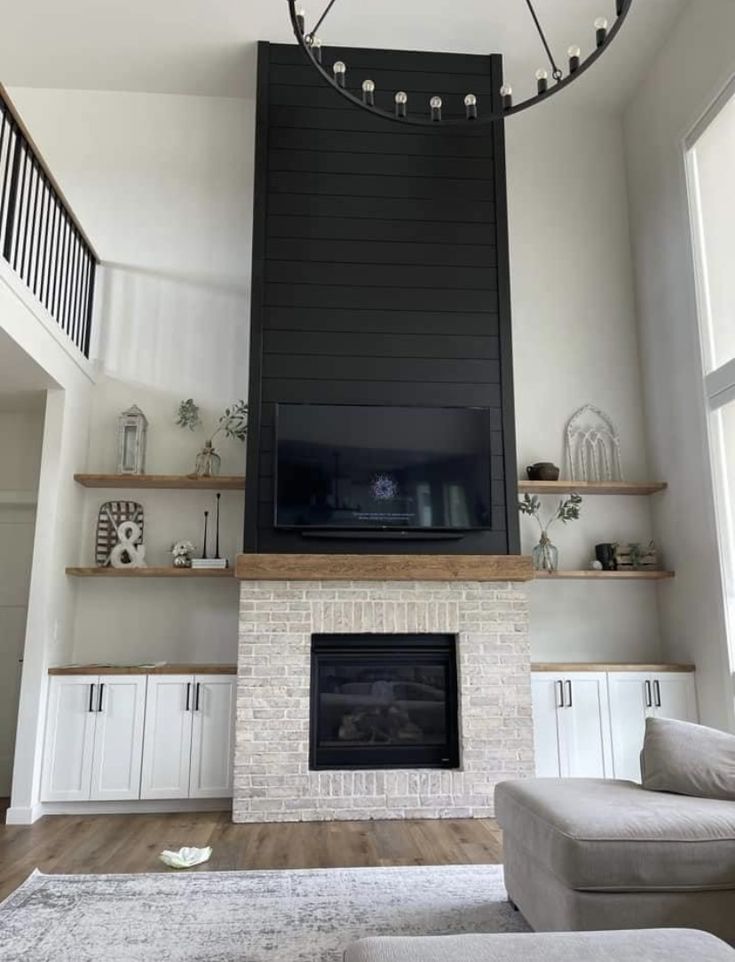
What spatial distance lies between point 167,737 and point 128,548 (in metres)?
1.31

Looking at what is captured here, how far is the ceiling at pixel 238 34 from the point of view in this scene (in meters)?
5.04

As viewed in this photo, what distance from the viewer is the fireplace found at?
4.45 m

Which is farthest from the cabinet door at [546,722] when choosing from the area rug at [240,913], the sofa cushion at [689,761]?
the sofa cushion at [689,761]

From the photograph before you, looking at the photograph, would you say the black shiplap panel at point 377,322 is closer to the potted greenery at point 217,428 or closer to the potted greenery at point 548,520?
the potted greenery at point 217,428

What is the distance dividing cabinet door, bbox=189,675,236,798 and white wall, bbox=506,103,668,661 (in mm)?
2248

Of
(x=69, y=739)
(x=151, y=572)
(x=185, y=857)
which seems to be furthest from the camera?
(x=151, y=572)

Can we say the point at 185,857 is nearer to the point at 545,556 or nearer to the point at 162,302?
the point at 545,556

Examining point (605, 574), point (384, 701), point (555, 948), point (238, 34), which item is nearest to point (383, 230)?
point (238, 34)

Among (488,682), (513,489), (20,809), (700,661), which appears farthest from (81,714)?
(700,661)

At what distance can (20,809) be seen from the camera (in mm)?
4191

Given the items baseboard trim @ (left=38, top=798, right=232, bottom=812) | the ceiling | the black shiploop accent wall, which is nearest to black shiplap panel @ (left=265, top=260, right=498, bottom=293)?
the black shiploop accent wall

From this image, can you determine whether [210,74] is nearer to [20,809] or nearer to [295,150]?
[295,150]

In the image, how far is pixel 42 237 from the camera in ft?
14.8

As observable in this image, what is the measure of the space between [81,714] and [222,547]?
4.67 feet
